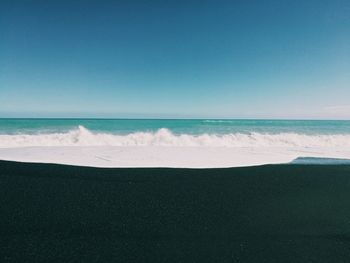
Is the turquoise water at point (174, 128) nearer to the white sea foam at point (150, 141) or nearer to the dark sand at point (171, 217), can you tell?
the white sea foam at point (150, 141)

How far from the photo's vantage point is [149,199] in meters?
3.43

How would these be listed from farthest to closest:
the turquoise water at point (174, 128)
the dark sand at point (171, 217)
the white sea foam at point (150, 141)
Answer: the turquoise water at point (174, 128) → the white sea foam at point (150, 141) → the dark sand at point (171, 217)

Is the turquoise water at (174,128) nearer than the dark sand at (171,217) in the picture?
No

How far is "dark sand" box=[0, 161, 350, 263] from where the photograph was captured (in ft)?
6.92

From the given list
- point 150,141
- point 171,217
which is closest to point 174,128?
point 150,141

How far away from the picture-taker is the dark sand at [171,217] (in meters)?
2.11

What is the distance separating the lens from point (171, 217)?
9.41 feet

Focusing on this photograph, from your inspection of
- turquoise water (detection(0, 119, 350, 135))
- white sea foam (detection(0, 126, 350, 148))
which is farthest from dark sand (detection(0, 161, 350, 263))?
turquoise water (detection(0, 119, 350, 135))

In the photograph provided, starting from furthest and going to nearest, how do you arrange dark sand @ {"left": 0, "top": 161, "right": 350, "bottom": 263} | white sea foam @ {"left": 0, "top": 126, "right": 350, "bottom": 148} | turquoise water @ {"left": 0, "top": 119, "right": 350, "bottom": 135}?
turquoise water @ {"left": 0, "top": 119, "right": 350, "bottom": 135} < white sea foam @ {"left": 0, "top": 126, "right": 350, "bottom": 148} < dark sand @ {"left": 0, "top": 161, "right": 350, "bottom": 263}

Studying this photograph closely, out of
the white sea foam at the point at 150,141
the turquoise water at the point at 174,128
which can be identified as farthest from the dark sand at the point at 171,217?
the turquoise water at the point at 174,128

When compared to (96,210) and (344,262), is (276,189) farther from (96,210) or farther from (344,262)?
(96,210)

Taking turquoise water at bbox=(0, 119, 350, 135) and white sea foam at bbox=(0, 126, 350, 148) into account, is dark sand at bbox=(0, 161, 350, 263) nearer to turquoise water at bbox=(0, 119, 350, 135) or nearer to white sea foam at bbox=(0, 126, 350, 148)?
white sea foam at bbox=(0, 126, 350, 148)

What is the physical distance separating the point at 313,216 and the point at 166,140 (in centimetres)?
1098

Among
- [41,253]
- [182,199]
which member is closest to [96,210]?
[41,253]
